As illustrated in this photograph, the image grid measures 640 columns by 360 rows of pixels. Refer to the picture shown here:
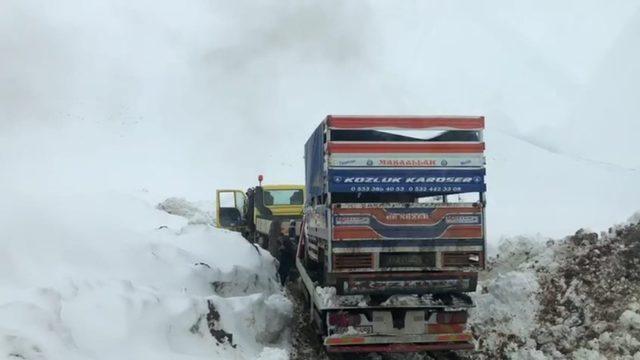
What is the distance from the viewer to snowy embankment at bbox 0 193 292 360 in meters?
5.42

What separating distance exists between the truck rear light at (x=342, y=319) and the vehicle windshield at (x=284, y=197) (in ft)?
30.1

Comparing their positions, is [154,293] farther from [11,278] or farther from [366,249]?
[366,249]

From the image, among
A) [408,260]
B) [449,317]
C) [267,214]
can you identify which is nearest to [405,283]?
[408,260]

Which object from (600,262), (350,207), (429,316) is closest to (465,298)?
(429,316)

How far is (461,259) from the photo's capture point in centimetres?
768

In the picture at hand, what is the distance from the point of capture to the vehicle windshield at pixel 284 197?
16.7 metres

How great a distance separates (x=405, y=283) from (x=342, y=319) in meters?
0.85

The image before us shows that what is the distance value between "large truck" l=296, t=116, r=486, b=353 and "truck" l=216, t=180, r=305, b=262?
5.31 meters

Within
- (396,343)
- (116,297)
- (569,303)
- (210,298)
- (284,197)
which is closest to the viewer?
(116,297)

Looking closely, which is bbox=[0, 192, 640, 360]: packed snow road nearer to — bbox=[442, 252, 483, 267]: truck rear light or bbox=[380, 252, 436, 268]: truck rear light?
bbox=[442, 252, 483, 267]: truck rear light

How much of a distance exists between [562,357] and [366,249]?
108 inches

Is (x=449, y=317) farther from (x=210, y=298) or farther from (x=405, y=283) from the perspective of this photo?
(x=210, y=298)

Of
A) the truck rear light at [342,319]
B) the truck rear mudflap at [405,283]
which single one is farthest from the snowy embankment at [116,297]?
the truck rear mudflap at [405,283]

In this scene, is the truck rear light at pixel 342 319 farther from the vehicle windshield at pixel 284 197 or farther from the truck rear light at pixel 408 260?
the vehicle windshield at pixel 284 197
